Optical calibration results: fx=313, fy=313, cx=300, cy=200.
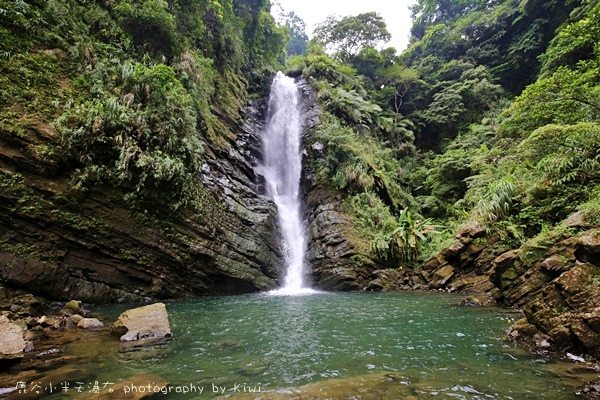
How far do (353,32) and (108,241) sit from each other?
107 ft

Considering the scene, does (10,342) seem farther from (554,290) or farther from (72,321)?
(554,290)

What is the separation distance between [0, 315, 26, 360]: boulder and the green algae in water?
41.5 inches

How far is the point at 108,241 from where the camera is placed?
960cm

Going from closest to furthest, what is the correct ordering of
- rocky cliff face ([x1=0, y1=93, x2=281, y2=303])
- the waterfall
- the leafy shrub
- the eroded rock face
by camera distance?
the eroded rock face → rocky cliff face ([x1=0, y1=93, x2=281, y2=303]) → the leafy shrub → the waterfall

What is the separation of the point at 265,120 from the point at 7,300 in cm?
1861

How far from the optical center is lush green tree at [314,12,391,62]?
32938 millimetres

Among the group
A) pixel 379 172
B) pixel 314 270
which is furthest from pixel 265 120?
pixel 314 270

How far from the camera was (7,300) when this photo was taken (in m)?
6.98

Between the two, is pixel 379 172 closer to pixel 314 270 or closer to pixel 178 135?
pixel 314 270

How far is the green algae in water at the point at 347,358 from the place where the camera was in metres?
3.63

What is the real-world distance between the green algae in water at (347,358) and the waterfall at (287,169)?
20.3 feet

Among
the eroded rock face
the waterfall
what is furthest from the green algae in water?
the waterfall

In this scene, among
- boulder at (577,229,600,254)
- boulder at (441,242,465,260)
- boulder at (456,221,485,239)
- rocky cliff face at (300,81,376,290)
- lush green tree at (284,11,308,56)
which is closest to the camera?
boulder at (577,229,600,254)

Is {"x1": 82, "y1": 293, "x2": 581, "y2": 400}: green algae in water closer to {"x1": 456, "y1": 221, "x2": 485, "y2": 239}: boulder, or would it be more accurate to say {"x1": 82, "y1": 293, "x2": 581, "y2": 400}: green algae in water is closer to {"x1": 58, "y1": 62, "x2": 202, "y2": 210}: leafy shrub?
{"x1": 58, "y1": 62, "x2": 202, "y2": 210}: leafy shrub
